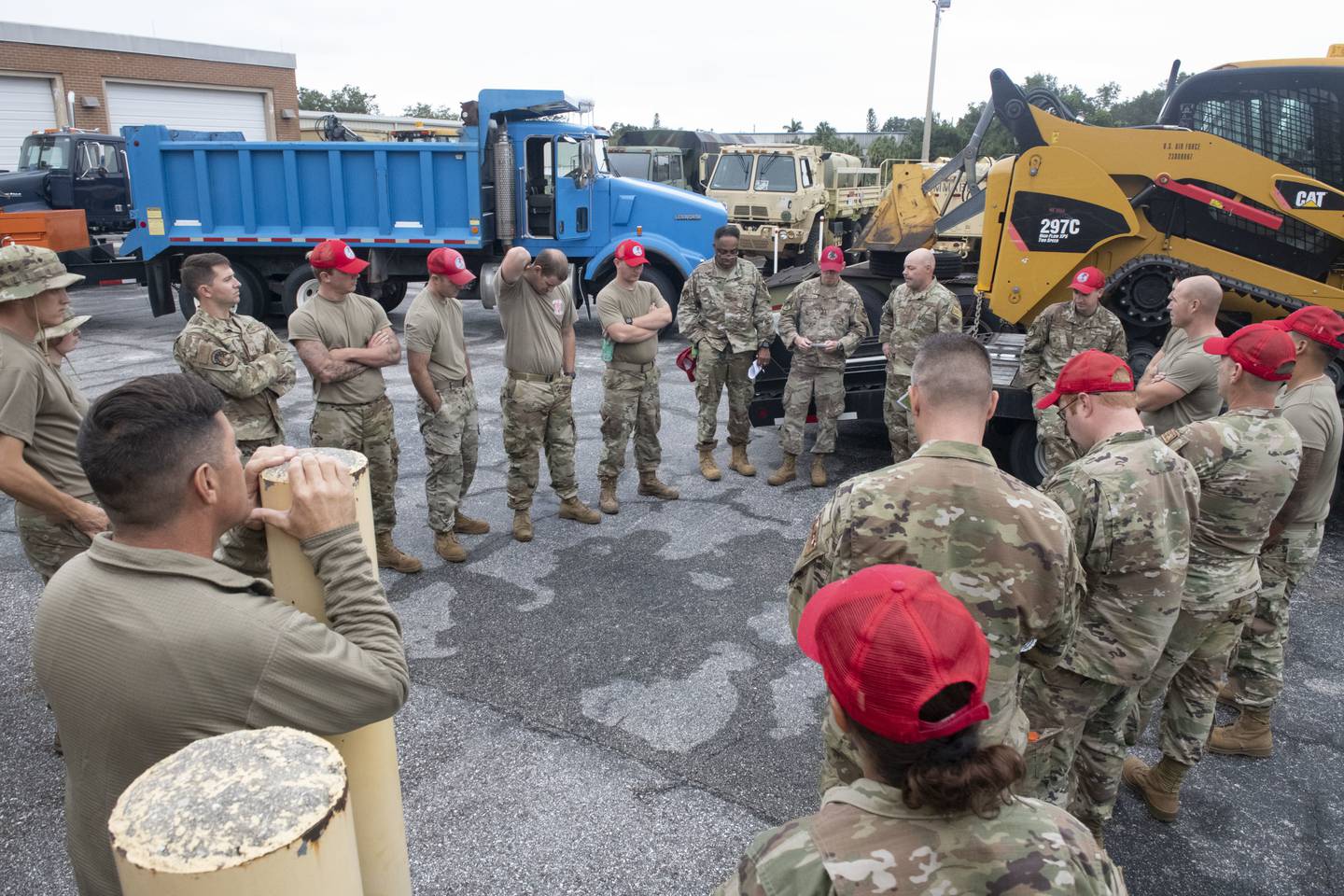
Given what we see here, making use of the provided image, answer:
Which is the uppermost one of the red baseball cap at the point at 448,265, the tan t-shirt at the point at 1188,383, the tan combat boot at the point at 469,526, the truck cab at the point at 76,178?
the truck cab at the point at 76,178

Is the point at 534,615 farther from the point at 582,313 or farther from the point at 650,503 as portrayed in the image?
the point at 582,313

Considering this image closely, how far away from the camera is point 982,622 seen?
206 centimetres

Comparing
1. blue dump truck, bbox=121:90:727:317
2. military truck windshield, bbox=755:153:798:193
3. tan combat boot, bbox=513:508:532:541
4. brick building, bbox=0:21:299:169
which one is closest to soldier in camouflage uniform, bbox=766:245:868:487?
tan combat boot, bbox=513:508:532:541

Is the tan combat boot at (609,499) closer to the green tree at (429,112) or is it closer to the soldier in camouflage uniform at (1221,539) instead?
the soldier in camouflage uniform at (1221,539)

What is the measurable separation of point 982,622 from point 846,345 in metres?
4.59

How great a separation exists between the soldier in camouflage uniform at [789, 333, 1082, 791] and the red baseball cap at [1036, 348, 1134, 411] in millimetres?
669

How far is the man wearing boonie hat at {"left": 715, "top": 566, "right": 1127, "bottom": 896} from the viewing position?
1.18 meters

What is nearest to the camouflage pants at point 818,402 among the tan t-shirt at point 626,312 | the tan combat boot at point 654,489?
the tan combat boot at point 654,489

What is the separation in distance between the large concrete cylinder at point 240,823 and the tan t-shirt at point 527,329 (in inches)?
168

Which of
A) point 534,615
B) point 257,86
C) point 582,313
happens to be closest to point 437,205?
point 582,313

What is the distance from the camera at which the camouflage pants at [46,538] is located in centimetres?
317

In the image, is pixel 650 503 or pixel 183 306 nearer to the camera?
pixel 650 503

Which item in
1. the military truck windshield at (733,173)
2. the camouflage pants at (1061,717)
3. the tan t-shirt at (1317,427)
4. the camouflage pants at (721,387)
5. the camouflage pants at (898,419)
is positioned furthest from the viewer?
the military truck windshield at (733,173)

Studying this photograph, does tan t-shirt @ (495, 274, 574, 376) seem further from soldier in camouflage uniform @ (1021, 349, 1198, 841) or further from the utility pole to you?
the utility pole
